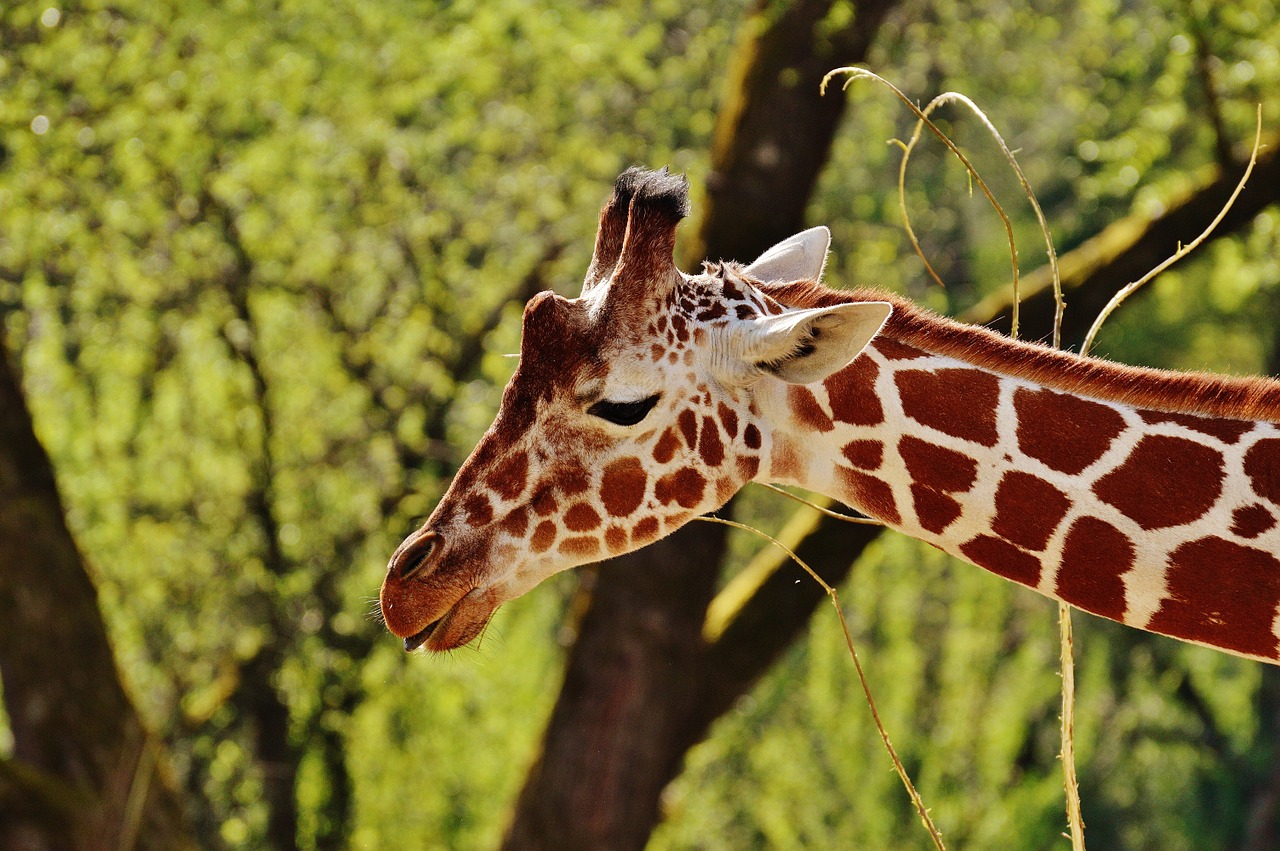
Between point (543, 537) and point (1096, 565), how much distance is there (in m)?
1.18

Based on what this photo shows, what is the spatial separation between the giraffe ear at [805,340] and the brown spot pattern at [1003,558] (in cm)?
52

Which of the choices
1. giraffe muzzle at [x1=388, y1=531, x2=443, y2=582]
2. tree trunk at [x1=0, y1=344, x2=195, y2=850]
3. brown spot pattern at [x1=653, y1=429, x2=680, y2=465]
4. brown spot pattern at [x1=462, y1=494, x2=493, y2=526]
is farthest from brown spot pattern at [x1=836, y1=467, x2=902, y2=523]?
tree trunk at [x1=0, y1=344, x2=195, y2=850]

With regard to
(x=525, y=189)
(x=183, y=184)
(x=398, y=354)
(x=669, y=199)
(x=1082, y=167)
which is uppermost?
(x=669, y=199)

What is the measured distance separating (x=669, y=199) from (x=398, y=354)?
7.13m

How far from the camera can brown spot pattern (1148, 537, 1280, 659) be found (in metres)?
2.70

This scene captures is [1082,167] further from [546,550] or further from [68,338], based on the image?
[546,550]

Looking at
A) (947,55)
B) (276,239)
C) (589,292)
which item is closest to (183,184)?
(276,239)

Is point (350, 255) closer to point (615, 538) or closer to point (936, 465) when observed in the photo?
point (615, 538)

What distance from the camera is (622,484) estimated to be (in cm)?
296

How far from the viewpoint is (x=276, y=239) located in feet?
29.4

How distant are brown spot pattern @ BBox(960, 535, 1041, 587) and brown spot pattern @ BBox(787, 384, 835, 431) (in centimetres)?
41

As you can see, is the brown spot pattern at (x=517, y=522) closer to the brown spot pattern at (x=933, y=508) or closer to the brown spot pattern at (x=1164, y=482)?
the brown spot pattern at (x=933, y=508)

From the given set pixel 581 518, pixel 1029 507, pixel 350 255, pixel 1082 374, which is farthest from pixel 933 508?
pixel 350 255

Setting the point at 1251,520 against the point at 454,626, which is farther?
the point at 454,626
